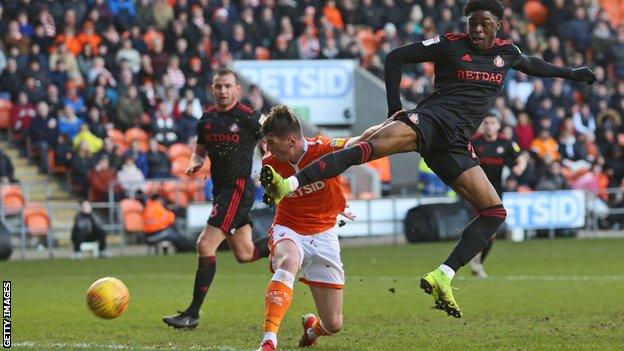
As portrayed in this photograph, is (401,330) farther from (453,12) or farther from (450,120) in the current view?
(453,12)

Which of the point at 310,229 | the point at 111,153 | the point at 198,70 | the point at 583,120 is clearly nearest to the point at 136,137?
the point at 111,153

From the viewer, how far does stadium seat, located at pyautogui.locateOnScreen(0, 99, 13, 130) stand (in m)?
27.1

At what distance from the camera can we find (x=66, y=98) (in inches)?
1076

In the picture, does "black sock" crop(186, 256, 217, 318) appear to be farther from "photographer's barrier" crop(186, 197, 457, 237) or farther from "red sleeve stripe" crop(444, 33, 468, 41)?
"photographer's barrier" crop(186, 197, 457, 237)

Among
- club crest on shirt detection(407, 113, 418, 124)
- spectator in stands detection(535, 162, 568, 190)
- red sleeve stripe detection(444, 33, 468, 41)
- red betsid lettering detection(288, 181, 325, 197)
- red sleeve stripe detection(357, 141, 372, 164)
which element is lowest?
spectator in stands detection(535, 162, 568, 190)

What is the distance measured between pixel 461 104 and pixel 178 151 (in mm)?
17415

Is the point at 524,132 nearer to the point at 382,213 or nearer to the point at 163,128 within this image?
the point at 382,213

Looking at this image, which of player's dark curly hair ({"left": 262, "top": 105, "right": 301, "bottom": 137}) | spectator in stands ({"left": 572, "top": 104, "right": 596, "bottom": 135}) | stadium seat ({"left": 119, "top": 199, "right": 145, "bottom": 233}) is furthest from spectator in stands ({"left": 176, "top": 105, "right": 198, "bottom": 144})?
player's dark curly hair ({"left": 262, "top": 105, "right": 301, "bottom": 137})

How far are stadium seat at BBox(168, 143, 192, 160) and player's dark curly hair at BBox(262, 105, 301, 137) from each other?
18049 mm

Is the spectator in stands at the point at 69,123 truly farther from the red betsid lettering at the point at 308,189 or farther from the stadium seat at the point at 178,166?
the red betsid lettering at the point at 308,189

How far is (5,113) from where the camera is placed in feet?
89.6

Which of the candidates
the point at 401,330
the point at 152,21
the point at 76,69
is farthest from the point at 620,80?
the point at 401,330

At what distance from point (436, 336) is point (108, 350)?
282 centimetres

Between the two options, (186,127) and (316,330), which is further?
(186,127)
